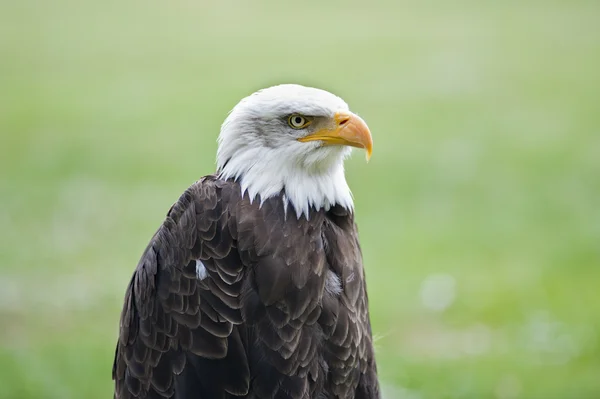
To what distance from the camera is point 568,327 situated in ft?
26.2

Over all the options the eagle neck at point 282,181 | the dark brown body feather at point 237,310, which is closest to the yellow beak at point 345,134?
the eagle neck at point 282,181

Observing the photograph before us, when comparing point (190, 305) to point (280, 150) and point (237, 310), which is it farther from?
point (280, 150)

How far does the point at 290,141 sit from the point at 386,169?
751 cm

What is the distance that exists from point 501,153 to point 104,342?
6.04 m

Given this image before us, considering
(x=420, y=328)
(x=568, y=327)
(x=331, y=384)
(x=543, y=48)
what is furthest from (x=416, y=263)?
(x=543, y=48)

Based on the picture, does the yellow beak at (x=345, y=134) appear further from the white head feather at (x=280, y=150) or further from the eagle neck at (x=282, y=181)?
the eagle neck at (x=282, y=181)

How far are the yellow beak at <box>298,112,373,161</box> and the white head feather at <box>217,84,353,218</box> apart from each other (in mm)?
29

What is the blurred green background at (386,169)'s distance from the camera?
7.82 meters

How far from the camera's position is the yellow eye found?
13.0 ft

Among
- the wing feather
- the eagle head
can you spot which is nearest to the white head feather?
the eagle head

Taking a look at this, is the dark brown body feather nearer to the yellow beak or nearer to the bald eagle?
the bald eagle

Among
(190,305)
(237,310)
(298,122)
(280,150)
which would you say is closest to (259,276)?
(237,310)

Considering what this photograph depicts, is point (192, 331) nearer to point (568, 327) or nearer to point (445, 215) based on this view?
point (568, 327)

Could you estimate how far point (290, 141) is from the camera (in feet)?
13.0
